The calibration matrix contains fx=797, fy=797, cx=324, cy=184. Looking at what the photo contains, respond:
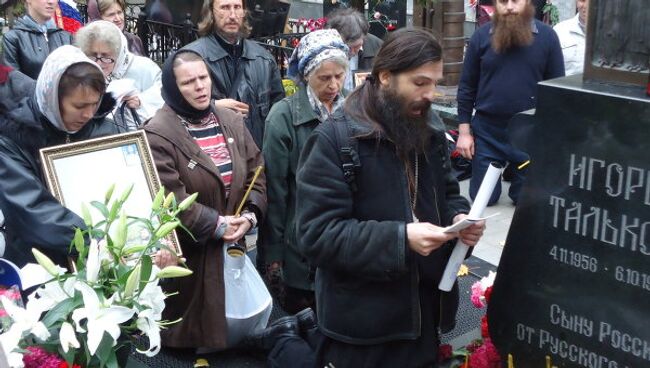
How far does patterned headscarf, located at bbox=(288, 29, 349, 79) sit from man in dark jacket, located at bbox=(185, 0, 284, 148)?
80cm

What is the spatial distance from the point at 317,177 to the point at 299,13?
19791 millimetres

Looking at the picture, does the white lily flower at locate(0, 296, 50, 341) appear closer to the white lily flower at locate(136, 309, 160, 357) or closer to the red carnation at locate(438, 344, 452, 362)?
the white lily flower at locate(136, 309, 160, 357)

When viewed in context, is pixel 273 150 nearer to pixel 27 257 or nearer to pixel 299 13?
pixel 27 257

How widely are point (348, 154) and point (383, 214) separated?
239 millimetres

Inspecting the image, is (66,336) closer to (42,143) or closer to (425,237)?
(425,237)

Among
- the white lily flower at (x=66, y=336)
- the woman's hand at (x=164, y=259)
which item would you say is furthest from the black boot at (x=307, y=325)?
the white lily flower at (x=66, y=336)

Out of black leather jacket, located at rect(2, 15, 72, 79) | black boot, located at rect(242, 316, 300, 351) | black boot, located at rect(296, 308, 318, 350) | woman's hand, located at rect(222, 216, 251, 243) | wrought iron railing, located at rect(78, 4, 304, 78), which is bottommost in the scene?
black boot, located at rect(242, 316, 300, 351)

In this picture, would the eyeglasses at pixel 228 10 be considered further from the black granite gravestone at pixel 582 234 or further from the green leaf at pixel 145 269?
the green leaf at pixel 145 269

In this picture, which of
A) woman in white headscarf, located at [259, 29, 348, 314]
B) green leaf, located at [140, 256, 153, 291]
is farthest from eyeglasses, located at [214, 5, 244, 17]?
green leaf, located at [140, 256, 153, 291]

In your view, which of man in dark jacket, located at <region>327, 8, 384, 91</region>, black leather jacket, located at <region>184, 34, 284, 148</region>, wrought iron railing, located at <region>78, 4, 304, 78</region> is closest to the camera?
black leather jacket, located at <region>184, 34, 284, 148</region>

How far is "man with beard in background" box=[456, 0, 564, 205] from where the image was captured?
5770mm

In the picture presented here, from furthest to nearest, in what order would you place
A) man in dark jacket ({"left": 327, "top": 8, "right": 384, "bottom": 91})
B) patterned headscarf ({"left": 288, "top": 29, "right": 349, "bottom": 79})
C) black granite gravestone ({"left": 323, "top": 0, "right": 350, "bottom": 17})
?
black granite gravestone ({"left": 323, "top": 0, "right": 350, "bottom": 17})
man in dark jacket ({"left": 327, "top": 8, "right": 384, "bottom": 91})
patterned headscarf ({"left": 288, "top": 29, "right": 349, "bottom": 79})

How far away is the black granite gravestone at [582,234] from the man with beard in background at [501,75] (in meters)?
3.17

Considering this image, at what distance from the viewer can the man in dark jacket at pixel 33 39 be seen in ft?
18.5
